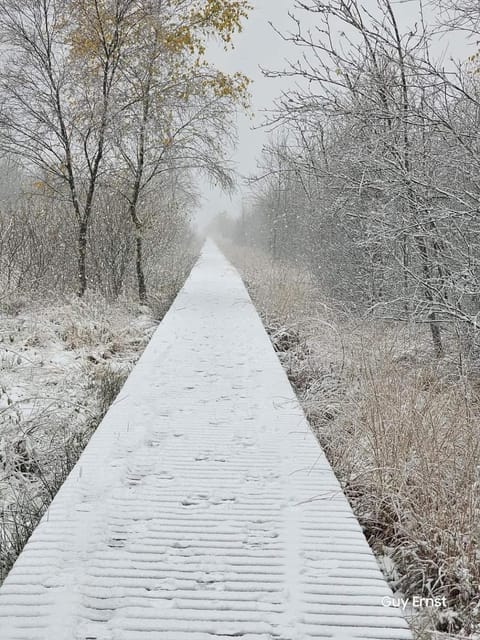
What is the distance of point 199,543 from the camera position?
2.40 meters

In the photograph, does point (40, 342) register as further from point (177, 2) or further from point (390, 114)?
point (177, 2)

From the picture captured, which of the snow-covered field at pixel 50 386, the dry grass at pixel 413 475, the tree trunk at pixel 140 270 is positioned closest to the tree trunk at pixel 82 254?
the snow-covered field at pixel 50 386

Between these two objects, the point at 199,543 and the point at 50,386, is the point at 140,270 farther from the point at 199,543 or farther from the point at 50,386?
the point at 199,543

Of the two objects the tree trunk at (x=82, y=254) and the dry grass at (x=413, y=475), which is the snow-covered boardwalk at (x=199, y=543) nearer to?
the dry grass at (x=413, y=475)

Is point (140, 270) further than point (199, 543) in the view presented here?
Yes

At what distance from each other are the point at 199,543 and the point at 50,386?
3422 mm

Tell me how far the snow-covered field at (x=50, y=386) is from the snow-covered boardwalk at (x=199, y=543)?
390mm

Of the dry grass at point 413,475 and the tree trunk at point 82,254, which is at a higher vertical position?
the tree trunk at point 82,254

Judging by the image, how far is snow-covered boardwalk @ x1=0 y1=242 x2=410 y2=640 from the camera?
191 cm

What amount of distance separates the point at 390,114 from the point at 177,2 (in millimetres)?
6569

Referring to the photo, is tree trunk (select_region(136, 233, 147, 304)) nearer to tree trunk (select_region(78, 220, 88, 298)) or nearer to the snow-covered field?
the snow-covered field

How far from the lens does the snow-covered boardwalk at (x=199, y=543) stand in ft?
6.25

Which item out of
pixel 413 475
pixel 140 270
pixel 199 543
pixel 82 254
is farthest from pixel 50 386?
pixel 140 270

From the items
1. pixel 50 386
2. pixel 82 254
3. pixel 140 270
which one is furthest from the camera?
pixel 140 270
